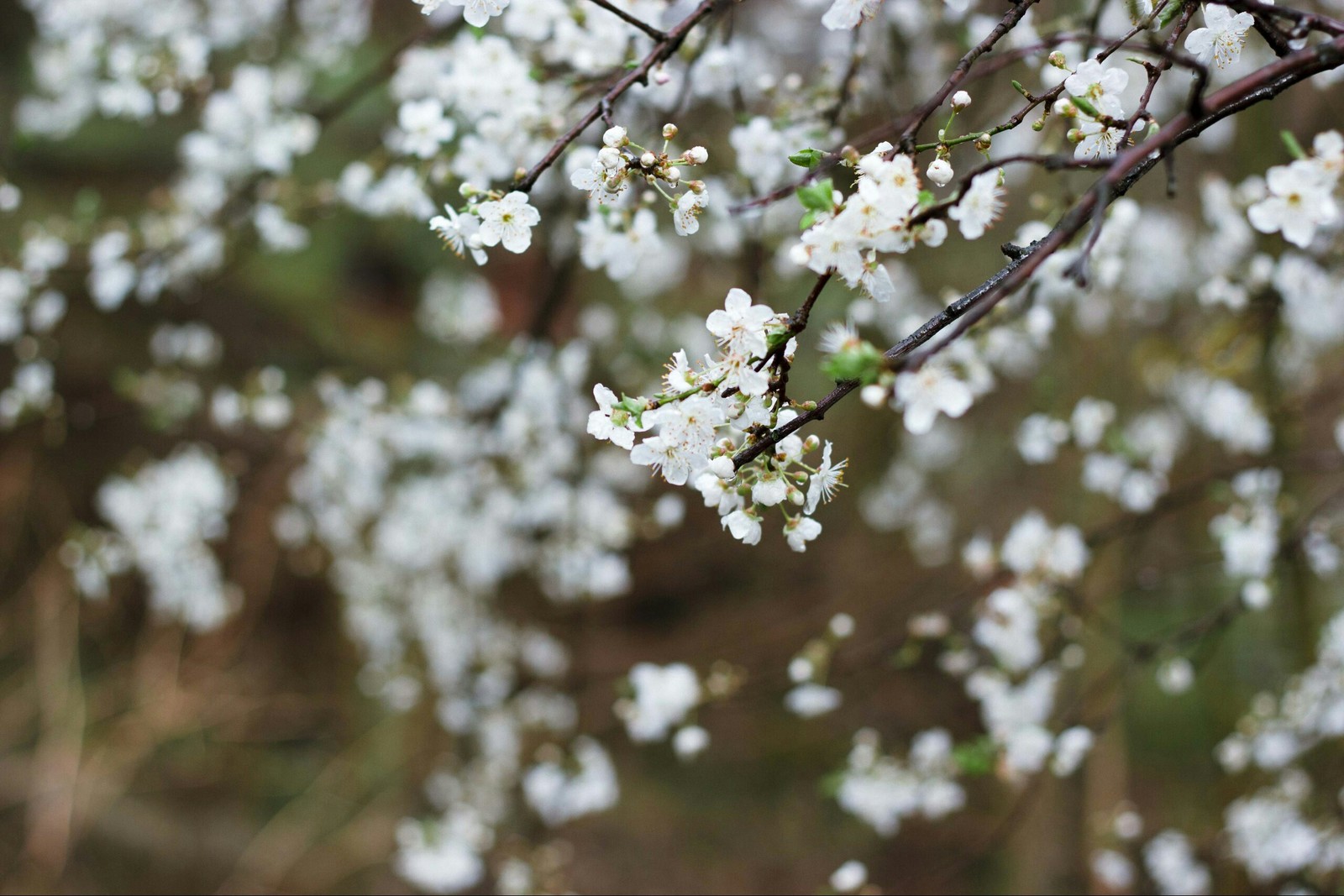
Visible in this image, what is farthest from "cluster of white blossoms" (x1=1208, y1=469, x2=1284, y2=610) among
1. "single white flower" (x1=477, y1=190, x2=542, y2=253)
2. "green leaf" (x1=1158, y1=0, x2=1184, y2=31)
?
"single white flower" (x1=477, y1=190, x2=542, y2=253)

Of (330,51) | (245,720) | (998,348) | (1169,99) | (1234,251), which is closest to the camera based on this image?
(998,348)

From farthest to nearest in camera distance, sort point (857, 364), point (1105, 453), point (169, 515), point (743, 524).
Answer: point (169, 515), point (1105, 453), point (743, 524), point (857, 364)

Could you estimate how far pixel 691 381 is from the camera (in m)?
0.99

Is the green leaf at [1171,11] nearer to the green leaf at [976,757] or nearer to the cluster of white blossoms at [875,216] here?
the cluster of white blossoms at [875,216]

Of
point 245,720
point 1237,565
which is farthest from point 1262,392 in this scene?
point 245,720

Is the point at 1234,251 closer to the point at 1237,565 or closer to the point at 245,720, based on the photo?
the point at 1237,565

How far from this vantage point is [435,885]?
3.13 m

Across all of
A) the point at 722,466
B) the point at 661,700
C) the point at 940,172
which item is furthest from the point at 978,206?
the point at 661,700

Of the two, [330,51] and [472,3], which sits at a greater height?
[330,51]

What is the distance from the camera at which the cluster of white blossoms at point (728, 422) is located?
0.98 meters

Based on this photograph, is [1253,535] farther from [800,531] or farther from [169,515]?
[169,515]

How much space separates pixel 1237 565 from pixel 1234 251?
42.9 inches

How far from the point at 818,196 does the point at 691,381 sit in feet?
0.82

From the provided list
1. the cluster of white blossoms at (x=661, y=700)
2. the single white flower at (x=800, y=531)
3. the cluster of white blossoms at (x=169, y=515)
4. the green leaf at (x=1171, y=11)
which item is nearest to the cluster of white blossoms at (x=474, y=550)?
the cluster of white blossoms at (x=661, y=700)
